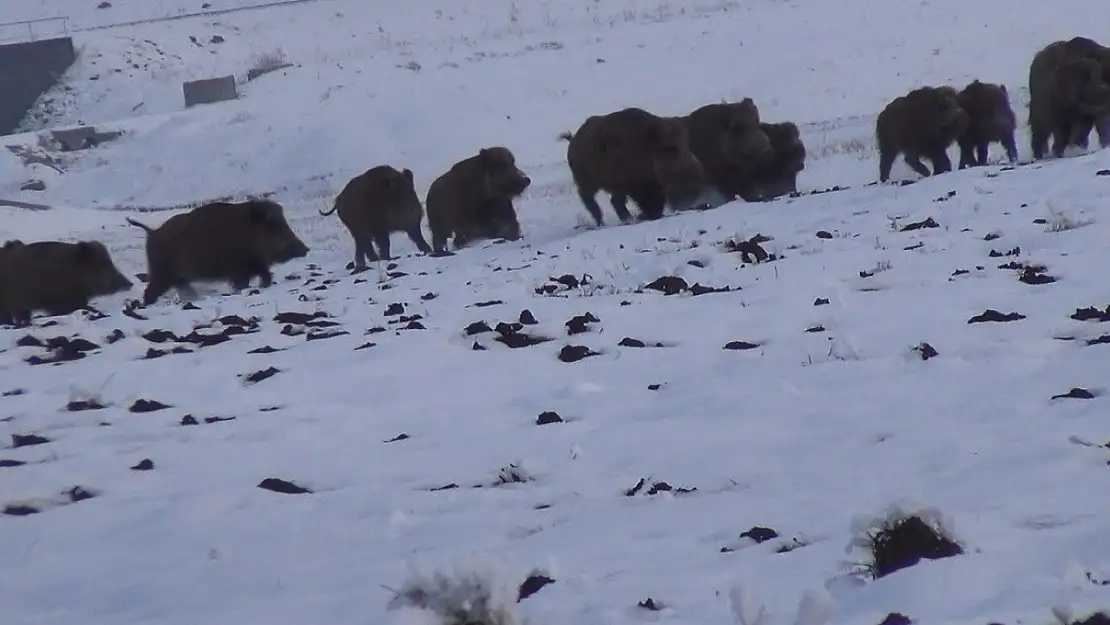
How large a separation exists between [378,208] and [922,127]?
6.47m

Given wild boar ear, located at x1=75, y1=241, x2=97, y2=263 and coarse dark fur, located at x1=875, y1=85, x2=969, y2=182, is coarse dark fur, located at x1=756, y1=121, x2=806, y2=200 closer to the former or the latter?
coarse dark fur, located at x1=875, y1=85, x2=969, y2=182

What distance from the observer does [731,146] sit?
15516mm

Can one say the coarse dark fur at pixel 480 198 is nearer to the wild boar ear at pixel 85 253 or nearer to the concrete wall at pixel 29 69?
the wild boar ear at pixel 85 253

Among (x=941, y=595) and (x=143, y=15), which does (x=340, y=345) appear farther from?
(x=143, y=15)

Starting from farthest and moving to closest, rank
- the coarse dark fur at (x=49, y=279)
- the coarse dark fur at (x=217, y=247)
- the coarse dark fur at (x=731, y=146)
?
the coarse dark fur at (x=731, y=146) < the coarse dark fur at (x=217, y=247) < the coarse dark fur at (x=49, y=279)

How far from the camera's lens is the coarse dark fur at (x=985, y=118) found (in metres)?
15.9

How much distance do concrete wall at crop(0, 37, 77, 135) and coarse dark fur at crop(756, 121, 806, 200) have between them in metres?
33.9

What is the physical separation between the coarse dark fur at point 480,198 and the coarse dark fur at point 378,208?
44 cm

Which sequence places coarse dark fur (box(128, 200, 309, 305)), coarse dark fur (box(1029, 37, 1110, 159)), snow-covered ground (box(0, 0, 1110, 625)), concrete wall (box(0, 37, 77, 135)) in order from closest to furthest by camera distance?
snow-covered ground (box(0, 0, 1110, 625)) < coarse dark fur (box(128, 200, 309, 305)) < coarse dark fur (box(1029, 37, 1110, 159)) < concrete wall (box(0, 37, 77, 135))

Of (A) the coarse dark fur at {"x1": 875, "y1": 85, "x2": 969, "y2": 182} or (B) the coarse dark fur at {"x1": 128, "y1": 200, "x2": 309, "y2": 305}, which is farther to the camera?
(A) the coarse dark fur at {"x1": 875, "y1": 85, "x2": 969, "y2": 182}

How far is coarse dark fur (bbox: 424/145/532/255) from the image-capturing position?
51.5 ft

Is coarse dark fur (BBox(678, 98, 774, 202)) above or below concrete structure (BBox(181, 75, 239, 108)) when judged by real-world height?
below

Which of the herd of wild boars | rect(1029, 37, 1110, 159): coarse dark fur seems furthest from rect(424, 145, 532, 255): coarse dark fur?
rect(1029, 37, 1110, 159): coarse dark fur

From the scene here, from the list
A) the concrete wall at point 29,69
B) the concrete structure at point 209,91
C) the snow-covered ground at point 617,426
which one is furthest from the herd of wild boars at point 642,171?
the concrete wall at point 29,69
